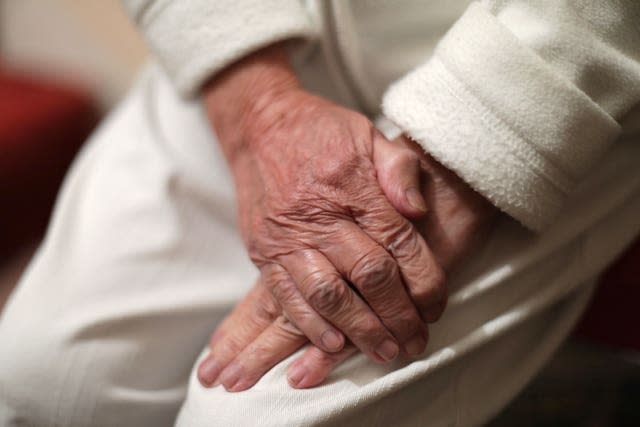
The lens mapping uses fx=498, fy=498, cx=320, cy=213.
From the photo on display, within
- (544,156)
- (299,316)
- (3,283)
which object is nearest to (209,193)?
(299,316)

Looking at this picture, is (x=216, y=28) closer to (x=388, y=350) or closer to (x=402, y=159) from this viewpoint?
(x=402, y=159)

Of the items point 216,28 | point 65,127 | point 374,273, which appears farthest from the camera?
point 65,127

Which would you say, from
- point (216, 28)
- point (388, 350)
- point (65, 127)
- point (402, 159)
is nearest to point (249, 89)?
point (216, 28)

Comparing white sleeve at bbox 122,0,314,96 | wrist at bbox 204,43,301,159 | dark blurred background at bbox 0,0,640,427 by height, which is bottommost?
dark blurred background at bbox 0,0,640,427

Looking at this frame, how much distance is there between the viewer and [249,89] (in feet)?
1.66

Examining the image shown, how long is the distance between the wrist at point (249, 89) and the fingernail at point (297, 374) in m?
0.23

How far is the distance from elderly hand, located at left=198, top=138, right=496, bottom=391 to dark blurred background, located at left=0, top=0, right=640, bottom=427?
368 mm

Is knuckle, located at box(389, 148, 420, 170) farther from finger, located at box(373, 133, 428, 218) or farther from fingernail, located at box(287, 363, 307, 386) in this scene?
fingernail, located at box(287, 363, 307, 386)

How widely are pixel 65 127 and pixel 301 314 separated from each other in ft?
4.05

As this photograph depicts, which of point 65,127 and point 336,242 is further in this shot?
point 65,127

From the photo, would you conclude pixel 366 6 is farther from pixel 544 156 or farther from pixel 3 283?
pixel 3 283

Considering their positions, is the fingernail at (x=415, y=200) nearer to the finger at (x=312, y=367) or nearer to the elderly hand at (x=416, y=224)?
the elderly hand at (x=416, y=224)

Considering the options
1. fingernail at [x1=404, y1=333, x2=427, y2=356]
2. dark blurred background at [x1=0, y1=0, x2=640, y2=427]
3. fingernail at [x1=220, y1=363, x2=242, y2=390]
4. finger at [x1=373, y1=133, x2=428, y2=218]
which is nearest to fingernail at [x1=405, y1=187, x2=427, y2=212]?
finger at [x1=373, y1=133, x2=428, y2=218]

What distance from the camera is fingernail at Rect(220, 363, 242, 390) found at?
44 cm
